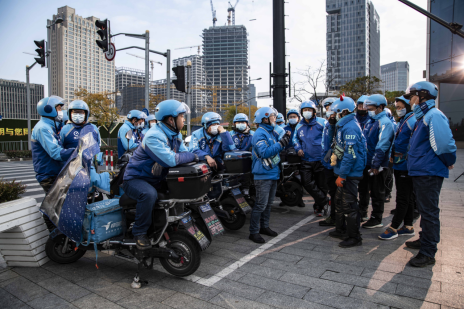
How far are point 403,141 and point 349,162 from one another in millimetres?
1280

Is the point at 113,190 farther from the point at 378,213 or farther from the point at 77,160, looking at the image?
the point at 378,213

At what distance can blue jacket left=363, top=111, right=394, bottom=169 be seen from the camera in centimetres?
542

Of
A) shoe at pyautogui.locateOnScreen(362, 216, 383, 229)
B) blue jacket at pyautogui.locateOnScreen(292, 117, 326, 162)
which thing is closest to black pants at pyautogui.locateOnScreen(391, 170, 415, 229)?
shoe at pyautogui.locateOnScreen(362, 216, 383, 229)

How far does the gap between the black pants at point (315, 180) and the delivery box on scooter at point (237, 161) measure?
167cm

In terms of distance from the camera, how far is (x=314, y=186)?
669 centimetres

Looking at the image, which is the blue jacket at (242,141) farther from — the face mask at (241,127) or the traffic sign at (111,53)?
the traffic sign at (111,53)

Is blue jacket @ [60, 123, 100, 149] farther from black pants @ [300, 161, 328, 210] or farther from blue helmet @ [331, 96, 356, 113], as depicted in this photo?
black pants @ [300, 161, 328, 210]

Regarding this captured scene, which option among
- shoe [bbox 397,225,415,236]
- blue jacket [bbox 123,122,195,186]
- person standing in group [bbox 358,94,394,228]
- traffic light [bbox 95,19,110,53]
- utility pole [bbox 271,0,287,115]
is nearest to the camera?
blue jacket [bbox 123,122,195,186]

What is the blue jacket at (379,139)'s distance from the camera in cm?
542

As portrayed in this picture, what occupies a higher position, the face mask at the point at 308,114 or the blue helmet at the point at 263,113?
the face mask at the point at 308,114

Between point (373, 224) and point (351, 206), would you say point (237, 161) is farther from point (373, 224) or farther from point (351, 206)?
point (373, 224)

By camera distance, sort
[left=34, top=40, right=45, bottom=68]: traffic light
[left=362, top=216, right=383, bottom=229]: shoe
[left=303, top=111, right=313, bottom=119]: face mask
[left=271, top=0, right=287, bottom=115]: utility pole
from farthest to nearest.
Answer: [left=34, top=40, right=45, bottom=68]: traffic light
[left=271, top=0, right=287, bottom=115]: utility pole
[left=303, top=111, right=313, bottom=119]: face mask
[left=362, top=216, right=383, bottom=229]: shoe

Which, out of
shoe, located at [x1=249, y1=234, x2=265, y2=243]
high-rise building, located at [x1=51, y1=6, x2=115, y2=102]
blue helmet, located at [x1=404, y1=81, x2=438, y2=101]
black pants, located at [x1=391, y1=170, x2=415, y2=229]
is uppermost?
high-rise building, located at [x1=51, y1=6, x2=115, y2=102]

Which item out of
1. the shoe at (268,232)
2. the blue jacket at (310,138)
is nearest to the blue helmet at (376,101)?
the blue jacket at (310,138)
